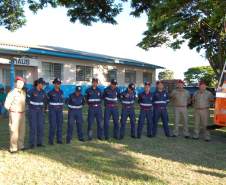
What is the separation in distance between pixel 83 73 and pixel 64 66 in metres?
2.01

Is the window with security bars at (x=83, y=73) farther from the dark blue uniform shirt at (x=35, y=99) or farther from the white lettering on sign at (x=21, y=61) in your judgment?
the dark blue uniform shirt at (x=35, y=99)

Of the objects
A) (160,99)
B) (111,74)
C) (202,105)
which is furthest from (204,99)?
(111,74)

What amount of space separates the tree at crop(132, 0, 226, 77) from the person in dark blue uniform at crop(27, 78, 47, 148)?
484 centimetres

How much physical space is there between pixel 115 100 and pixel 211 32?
11.6 metres

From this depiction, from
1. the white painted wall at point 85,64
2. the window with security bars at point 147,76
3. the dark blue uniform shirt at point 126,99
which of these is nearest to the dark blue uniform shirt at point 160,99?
the dark blue uniform shirt at point 126,99

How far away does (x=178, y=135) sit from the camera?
466 inches

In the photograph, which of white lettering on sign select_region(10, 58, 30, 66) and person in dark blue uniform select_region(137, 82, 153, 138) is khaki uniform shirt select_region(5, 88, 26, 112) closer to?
person in dark blue uniform select_region(137, 82, 153, 138)

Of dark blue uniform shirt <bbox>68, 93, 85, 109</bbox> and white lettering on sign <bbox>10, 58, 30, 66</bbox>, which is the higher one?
white lettering on sign <bbox>10, 58, 30, 66</bbox>

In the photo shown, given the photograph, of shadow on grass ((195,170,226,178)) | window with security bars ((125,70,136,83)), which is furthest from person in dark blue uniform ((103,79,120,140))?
window with security bars ((125,70,136,83))

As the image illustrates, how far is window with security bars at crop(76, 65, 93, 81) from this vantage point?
25.1m

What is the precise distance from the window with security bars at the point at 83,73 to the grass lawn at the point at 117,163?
1474 cm

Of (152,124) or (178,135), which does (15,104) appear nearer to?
(152,124)

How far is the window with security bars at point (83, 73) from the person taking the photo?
25062 mm

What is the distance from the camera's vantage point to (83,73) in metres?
25.6
